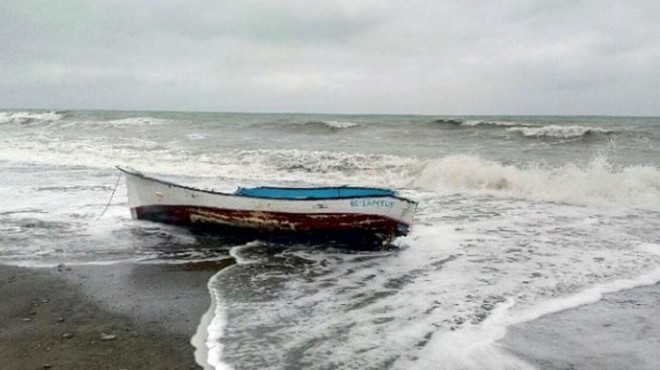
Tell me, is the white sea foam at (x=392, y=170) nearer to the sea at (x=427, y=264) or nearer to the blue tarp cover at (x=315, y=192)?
the sea at (x=427, y=264)

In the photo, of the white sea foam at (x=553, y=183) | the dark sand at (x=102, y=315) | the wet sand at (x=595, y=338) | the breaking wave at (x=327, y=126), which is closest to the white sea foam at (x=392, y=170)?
the white sea foam at (x=553, y=183)

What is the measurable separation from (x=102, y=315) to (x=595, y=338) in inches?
187

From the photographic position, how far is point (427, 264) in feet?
25.2

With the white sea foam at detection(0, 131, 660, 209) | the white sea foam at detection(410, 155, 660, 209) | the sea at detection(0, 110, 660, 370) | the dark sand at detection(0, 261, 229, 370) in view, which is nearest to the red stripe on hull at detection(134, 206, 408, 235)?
the sea at detection(0, 110, 660, 370)

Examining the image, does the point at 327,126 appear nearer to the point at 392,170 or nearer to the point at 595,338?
the point at 392,170

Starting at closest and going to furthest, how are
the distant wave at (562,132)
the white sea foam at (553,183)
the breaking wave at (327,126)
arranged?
1. the white sea foam at (553,183)
2. the distant wave at (562,132)
3. the breaking wave at (327,126)

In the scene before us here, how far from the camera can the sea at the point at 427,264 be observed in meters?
4.78

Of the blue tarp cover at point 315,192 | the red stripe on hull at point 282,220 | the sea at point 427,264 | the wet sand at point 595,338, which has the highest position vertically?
the blue tarp cover at point 315,192

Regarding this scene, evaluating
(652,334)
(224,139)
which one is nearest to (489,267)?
(652,334)

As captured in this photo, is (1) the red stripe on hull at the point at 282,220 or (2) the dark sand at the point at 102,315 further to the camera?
(1) the red stripe on hull at the point at 282,220

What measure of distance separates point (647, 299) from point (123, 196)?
11246 mm

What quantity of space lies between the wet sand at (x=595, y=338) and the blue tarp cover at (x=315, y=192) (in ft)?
11.1

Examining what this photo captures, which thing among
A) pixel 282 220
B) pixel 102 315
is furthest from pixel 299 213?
pixel 102 315

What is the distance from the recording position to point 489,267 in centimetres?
752
